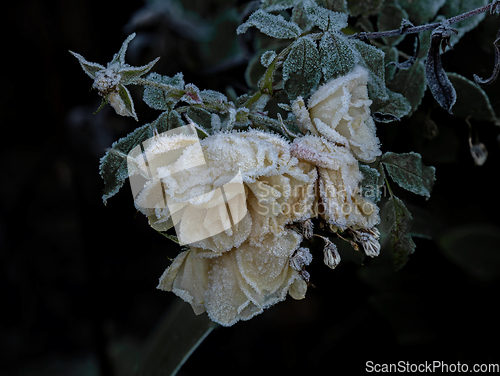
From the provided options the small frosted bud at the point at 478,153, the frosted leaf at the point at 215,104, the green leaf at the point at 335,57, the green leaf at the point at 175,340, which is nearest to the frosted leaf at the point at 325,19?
the green leaf at the point at 335,57

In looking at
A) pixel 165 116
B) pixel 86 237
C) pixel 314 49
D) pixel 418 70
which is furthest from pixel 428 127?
pixel 86 237

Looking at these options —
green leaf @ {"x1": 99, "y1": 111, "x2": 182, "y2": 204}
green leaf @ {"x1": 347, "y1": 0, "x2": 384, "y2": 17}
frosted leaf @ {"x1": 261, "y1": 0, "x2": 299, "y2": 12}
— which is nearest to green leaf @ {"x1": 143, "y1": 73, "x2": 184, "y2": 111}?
green leaf @ {"x1": 99, "y1": 111, "x2": 182, "y2": 204}

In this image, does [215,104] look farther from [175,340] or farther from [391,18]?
[175,340]

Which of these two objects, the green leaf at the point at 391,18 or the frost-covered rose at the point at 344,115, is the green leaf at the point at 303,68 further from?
the green leaf at the point at 391,18

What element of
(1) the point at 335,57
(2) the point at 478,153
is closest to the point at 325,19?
Result: (1) the point at 335,57

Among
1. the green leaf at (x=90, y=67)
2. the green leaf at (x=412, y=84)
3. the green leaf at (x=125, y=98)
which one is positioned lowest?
the green leaf at (x=412, y=84)

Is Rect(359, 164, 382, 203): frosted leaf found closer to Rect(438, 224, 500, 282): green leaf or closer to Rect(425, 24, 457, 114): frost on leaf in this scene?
Rect(425, 24, 457, 114): frost on leaf

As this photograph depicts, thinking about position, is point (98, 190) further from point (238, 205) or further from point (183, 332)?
point (238, 205)

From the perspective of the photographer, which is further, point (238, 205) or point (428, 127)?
point (428, 127)
